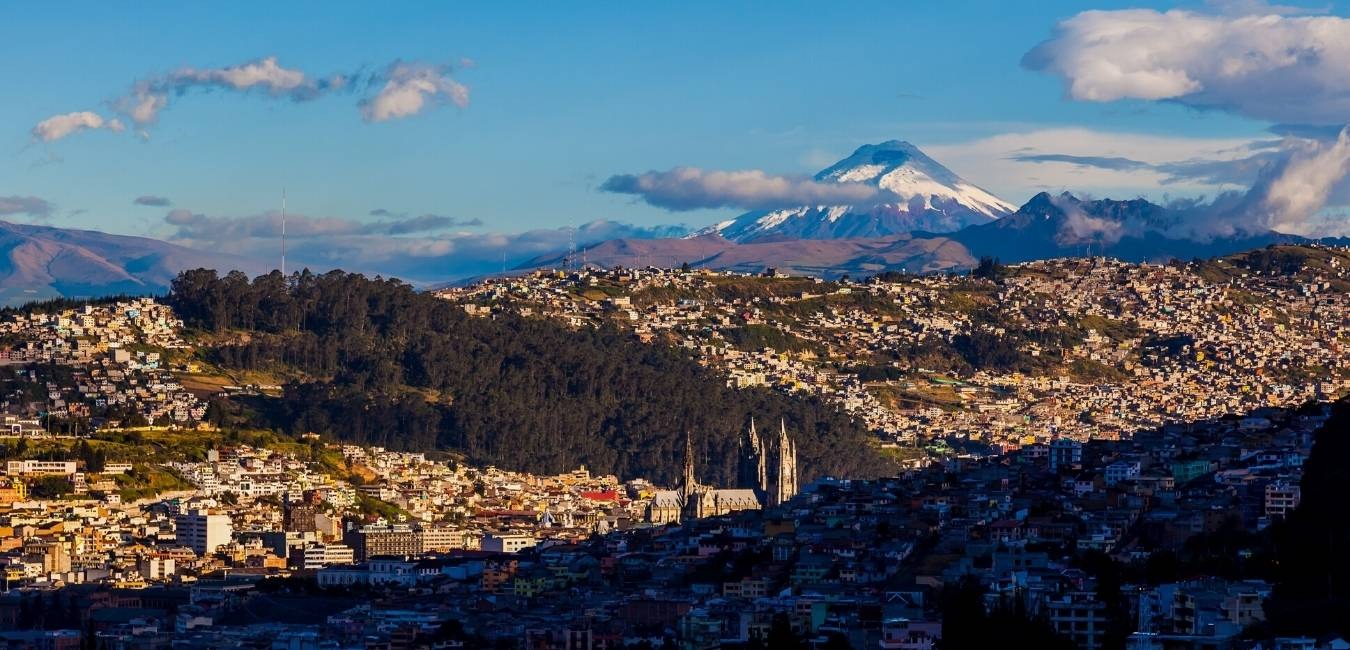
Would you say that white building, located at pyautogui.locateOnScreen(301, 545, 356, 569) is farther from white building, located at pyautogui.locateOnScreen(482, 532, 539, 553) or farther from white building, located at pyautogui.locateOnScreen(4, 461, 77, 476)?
white building, located at pyautogui.locateOnScreen(4, 461, 77, 476)

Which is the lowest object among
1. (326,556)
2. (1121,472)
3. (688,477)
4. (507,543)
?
(326,556)

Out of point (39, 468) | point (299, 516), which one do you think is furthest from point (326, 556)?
point (39, 468)

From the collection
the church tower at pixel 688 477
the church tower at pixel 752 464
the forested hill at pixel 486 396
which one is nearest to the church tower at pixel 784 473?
the church tower at pixel 752 464

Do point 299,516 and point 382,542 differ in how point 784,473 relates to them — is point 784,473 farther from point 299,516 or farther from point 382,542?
point 382,542

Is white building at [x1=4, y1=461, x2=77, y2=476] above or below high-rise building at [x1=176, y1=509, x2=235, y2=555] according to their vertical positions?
above

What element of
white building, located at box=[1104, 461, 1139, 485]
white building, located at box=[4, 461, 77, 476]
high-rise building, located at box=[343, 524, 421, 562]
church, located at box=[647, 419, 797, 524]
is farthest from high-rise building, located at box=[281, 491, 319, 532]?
white building, located at box=[1104, 461, 1139, 485]

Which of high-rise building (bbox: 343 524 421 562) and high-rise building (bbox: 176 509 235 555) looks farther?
high-rise building (bbox: 343 524 421 562)

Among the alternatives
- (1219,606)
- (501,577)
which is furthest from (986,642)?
(501,577)
